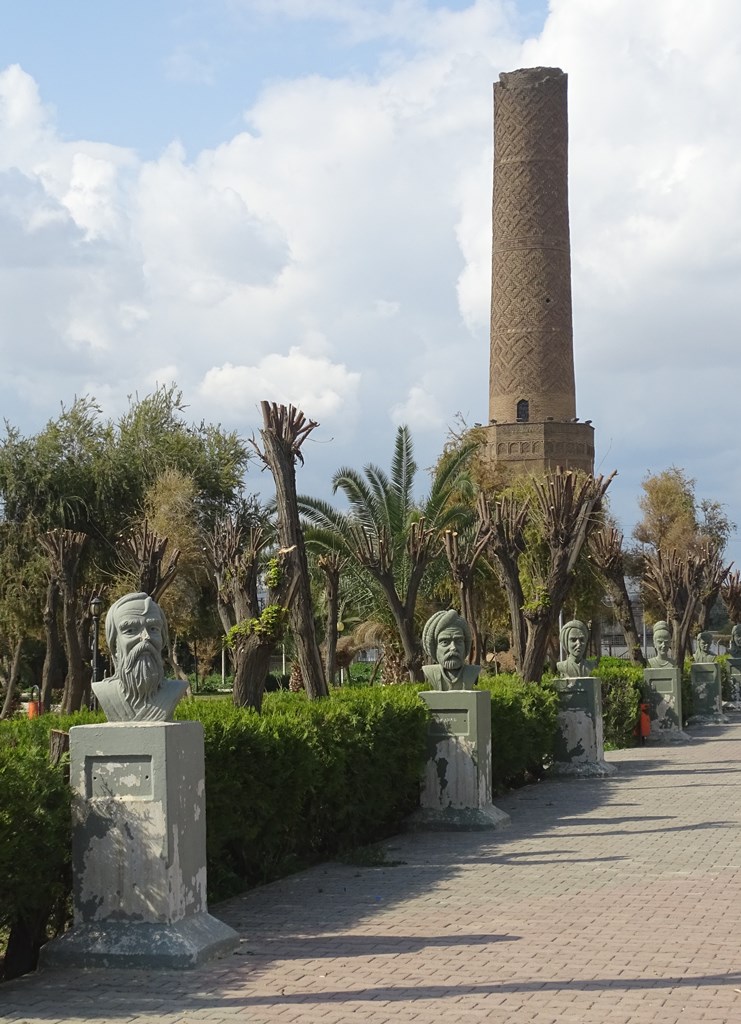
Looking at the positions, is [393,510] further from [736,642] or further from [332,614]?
A: [736,642]

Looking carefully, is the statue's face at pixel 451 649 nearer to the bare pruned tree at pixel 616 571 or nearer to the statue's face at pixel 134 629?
the statue's face at pixel 134 629

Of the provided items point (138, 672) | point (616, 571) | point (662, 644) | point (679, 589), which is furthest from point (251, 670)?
point (679, 589)

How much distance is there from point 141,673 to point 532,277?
1651 inches

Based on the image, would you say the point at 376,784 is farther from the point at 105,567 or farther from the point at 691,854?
the point at 105,567

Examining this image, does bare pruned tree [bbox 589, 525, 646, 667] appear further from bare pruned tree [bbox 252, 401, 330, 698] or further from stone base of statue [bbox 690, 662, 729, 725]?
bare pruned tree [bbox 252, 401, 330, 698]

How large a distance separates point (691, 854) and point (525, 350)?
3822cm

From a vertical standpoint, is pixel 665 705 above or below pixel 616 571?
below

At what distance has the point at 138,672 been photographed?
7.05m

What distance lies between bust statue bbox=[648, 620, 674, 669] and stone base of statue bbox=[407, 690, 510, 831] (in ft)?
43.9

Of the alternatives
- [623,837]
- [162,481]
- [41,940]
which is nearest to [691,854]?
[623,837]

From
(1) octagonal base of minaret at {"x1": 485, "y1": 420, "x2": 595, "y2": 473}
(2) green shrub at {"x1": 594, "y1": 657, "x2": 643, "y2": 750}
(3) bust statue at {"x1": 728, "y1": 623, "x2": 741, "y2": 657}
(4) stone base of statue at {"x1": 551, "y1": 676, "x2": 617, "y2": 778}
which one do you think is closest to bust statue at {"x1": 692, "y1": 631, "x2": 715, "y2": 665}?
(3) bust statue at {"x1": 728, "y1": 623, "x2": 741, "y2": 657}

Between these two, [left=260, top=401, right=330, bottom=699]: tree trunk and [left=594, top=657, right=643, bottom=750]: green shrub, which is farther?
[left=594, top=657, right=643, bottom=750]: green shrub

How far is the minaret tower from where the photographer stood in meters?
47.3

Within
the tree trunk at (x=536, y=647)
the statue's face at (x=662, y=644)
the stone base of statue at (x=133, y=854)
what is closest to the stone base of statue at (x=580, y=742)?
the tree trunk at (x=536, y=647)
